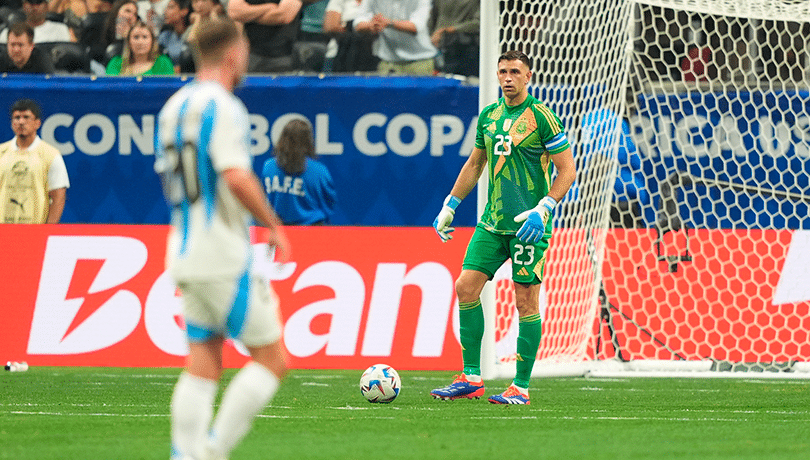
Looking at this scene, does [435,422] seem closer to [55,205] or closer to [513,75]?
[513,75]

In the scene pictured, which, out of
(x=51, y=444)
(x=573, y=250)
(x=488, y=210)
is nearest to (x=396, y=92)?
(x=573, y=250)

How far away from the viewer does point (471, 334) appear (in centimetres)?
804

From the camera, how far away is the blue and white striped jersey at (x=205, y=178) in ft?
14.0

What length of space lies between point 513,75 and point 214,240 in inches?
151

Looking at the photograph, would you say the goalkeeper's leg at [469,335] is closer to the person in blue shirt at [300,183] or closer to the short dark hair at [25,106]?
the person in blue shirt at [300,183]

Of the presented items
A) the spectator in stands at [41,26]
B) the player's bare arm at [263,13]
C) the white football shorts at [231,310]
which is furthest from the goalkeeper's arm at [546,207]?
the spectator in stands at [41,26]

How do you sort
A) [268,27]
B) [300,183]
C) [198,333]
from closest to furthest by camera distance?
[198,333]
[300,183]
[268,27]

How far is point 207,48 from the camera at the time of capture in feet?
14.5

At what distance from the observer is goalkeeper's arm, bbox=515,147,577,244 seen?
761 centimetres

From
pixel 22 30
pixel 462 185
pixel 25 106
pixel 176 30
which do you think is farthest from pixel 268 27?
pixel 462 185

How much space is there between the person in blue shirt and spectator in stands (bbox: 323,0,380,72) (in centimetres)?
201

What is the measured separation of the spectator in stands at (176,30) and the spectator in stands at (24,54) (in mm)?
1257

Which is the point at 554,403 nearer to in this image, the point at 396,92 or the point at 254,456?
the point at 254,456

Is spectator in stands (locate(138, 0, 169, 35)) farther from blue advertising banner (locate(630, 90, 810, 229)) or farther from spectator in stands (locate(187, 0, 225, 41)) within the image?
blue advertising banner (locate(630, 90, 810, 229))
